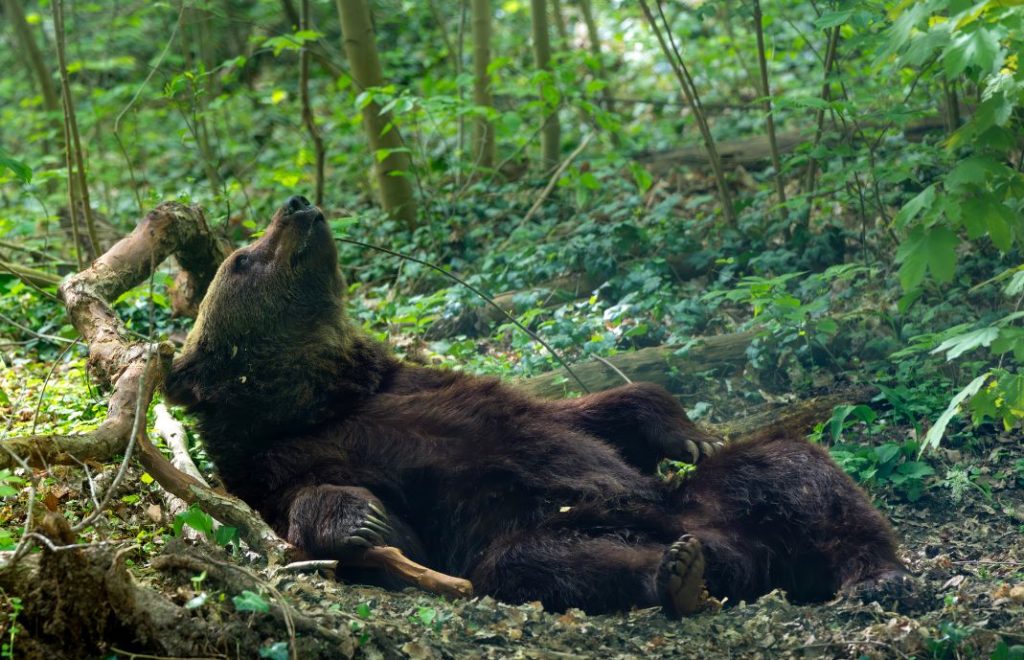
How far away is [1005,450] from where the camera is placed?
5609 mm

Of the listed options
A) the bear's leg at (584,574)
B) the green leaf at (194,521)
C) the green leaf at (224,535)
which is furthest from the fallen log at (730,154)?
the green leaf at (194,521)

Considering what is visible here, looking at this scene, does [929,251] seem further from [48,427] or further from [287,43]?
[287,43]

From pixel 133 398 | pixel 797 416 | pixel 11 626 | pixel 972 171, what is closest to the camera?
pixel 11 626

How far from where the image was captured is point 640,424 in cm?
536

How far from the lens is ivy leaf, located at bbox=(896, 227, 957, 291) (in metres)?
4.38

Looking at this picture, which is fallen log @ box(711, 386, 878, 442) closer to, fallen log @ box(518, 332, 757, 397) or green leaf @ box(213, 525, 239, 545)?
fallen log @ box(518, 332, 757, 397)

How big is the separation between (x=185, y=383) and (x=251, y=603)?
7.79ft

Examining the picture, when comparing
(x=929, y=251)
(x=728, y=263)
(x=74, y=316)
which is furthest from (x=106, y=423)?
(x=728, y=263)

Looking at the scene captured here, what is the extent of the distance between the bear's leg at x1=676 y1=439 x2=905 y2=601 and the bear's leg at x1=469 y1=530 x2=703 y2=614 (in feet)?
1.39

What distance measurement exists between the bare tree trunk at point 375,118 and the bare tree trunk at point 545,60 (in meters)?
1.51

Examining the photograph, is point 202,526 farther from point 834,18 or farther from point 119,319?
point 834,18

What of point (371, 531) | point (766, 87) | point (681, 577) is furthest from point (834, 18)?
point (371, 531)

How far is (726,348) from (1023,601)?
9.53 ft

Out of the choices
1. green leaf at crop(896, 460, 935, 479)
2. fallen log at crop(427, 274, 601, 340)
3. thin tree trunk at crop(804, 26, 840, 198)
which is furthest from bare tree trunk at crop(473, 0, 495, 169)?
green leaf at crop(896, 460, 935, 479)
